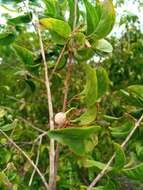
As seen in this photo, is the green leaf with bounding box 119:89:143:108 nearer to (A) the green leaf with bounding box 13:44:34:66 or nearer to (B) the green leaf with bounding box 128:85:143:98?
(B) the green leaf with bounding box 128:85:143:98

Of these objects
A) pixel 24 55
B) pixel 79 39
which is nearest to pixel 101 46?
pixel 79 39

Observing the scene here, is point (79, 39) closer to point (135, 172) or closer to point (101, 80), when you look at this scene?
point (101, 80)

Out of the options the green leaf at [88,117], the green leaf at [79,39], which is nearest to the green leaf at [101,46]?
the green leaf at [79,39]

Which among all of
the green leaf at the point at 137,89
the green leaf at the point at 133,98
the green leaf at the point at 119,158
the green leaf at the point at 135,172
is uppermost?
the green leaf at the point at 137,89

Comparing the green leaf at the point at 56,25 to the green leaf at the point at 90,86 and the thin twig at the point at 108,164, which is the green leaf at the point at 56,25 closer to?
the green leaf at the point at 90,86

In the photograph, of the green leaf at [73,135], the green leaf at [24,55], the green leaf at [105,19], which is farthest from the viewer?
the green leaf at [24,55]

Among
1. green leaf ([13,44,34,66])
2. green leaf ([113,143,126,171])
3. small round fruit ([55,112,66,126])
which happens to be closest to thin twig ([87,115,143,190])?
green leaf ([113,143,126,171])
